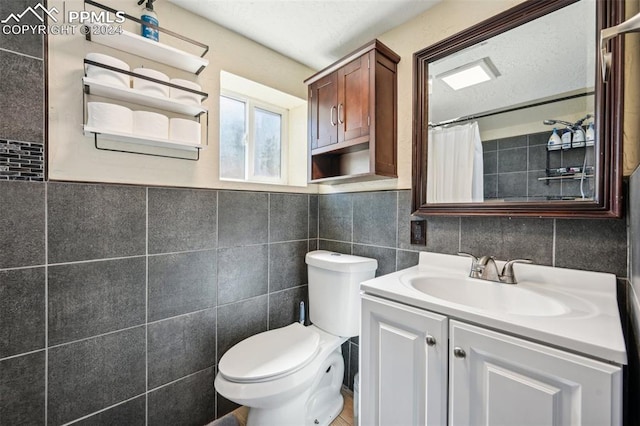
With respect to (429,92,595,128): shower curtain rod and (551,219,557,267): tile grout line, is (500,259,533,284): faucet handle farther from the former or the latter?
(429,92,595,128): shower curtain rod

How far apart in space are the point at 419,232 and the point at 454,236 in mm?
167

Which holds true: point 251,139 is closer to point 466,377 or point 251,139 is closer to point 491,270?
point 491,270

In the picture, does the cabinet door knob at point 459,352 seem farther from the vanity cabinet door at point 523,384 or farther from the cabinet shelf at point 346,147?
the cabinet shelf at point 346,147

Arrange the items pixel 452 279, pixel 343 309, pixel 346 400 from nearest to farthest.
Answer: pixel 452 279, pixel 343 309, pixel 346 400

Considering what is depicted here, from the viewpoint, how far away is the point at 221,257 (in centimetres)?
156

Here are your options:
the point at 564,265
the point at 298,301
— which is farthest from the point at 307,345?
the point at 564,265

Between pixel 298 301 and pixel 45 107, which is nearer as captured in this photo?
pixel 45 107

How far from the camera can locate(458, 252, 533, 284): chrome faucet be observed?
1098mm

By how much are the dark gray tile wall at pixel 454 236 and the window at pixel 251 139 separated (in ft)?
1.50

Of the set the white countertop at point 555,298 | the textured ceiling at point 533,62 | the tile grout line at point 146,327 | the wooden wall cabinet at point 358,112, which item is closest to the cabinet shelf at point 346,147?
the wooden wall cabinet at point 358,112

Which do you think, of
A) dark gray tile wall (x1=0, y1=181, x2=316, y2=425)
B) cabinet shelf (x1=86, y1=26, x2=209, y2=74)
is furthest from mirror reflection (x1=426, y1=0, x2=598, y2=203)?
cabinet shelf (x1=86, y1=26, x2=209, y2=74)

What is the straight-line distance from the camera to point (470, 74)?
1.31m

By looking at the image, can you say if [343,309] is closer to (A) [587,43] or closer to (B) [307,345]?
(B) [307,345]

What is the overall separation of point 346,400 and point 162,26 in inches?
89.8
